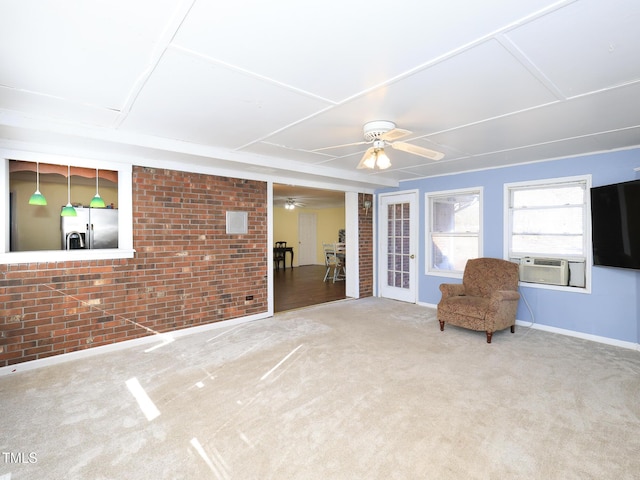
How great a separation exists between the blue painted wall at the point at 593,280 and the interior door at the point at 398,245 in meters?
1.02

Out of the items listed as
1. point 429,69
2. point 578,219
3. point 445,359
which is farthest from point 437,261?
point 429,69

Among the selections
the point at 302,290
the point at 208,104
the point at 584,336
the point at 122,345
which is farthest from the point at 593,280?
the point at 122,345

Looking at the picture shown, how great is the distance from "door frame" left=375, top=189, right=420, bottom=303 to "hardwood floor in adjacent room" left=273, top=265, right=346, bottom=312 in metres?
0.87

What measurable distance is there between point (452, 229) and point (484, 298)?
4.46 feet

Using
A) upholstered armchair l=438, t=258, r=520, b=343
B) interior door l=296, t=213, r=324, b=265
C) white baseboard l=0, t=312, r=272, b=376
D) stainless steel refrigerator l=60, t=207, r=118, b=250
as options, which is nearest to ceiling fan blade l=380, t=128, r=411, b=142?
upholstered armchair l=438, t=258, r=520, b=343

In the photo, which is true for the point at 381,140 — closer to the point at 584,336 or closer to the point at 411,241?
the point at 411,241

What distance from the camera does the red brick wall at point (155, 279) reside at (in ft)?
10.0

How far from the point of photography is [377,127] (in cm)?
268

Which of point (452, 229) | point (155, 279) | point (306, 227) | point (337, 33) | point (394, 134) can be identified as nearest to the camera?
point (337, 33)

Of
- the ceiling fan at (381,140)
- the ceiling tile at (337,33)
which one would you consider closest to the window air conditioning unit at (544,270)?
the ceiling fan at (381,140)

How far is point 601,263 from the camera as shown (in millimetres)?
3549

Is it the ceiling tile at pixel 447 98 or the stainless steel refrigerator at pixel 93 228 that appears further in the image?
the stainless steel refrigerator at pixel 93 228

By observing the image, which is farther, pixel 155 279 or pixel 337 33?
pixel 155 279

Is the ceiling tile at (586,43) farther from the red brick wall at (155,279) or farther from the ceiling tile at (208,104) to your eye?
the red brick wall at (155,279)
